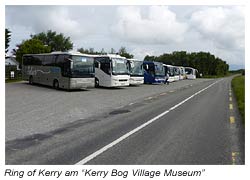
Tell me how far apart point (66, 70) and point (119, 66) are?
5991 mm

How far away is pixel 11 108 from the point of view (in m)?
13.6

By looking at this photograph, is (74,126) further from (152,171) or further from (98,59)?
(98,59)

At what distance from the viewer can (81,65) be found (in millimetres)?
23594

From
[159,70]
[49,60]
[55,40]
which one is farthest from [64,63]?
[55,40]

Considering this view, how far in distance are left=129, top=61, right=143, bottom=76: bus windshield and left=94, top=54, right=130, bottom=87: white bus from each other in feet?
10.9

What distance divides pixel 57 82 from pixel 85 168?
1953 centimetres

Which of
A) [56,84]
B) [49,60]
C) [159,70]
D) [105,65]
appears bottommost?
[56,84]

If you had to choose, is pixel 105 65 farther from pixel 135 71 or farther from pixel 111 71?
pixel 135 71

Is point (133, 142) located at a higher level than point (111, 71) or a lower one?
lower

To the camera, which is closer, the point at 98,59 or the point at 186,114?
the point at 186,114

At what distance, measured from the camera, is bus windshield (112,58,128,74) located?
27.0 meters

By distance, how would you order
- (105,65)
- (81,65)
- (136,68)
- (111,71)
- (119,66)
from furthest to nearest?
(136,68)
(119,66)
(105,65)
(111,71)
(81,65)

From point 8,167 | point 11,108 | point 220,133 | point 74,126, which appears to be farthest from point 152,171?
point 11,108

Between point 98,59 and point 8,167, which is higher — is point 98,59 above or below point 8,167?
above
